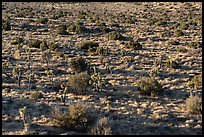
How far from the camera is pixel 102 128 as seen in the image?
13508 millimetres

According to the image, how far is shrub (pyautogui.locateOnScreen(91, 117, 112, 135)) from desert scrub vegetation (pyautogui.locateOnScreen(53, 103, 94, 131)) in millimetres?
442

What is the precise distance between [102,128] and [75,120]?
1.22 meters

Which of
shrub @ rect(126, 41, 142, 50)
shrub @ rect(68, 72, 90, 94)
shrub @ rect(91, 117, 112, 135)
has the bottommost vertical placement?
shrub @ rect(91, 117, 112, 135)

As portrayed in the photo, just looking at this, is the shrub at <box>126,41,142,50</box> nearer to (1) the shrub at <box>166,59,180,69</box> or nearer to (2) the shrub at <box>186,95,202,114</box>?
(1) the shrub at <box>166,59,180,69</box>

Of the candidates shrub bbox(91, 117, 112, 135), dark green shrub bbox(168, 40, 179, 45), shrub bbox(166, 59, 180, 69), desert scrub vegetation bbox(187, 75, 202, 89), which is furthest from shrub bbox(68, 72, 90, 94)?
dark green shrub bbox(168, 40, 179, 45)

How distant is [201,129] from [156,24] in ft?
104

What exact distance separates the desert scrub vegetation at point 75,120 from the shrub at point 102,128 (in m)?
0.44

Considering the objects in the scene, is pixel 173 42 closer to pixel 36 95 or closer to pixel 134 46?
pixel 134 46

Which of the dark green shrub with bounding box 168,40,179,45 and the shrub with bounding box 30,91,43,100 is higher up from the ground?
the dark green shrub with bounding box 168,40,179,45

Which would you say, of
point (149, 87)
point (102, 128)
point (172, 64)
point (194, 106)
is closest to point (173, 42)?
point (172, 64)

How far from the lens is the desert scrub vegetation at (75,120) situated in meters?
13.6

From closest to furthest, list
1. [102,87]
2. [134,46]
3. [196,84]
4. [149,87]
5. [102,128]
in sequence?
1. [102,128]
2. [149,87]
3. [102,87]
4. [196,84]
5. [134,46]

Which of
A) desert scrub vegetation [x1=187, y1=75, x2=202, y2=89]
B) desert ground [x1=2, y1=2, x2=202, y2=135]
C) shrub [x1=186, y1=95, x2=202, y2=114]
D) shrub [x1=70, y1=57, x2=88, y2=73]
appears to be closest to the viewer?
desert ground [x1=2, y1=2, x2=202, y2=135]

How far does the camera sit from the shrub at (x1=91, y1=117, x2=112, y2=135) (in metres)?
13.1
